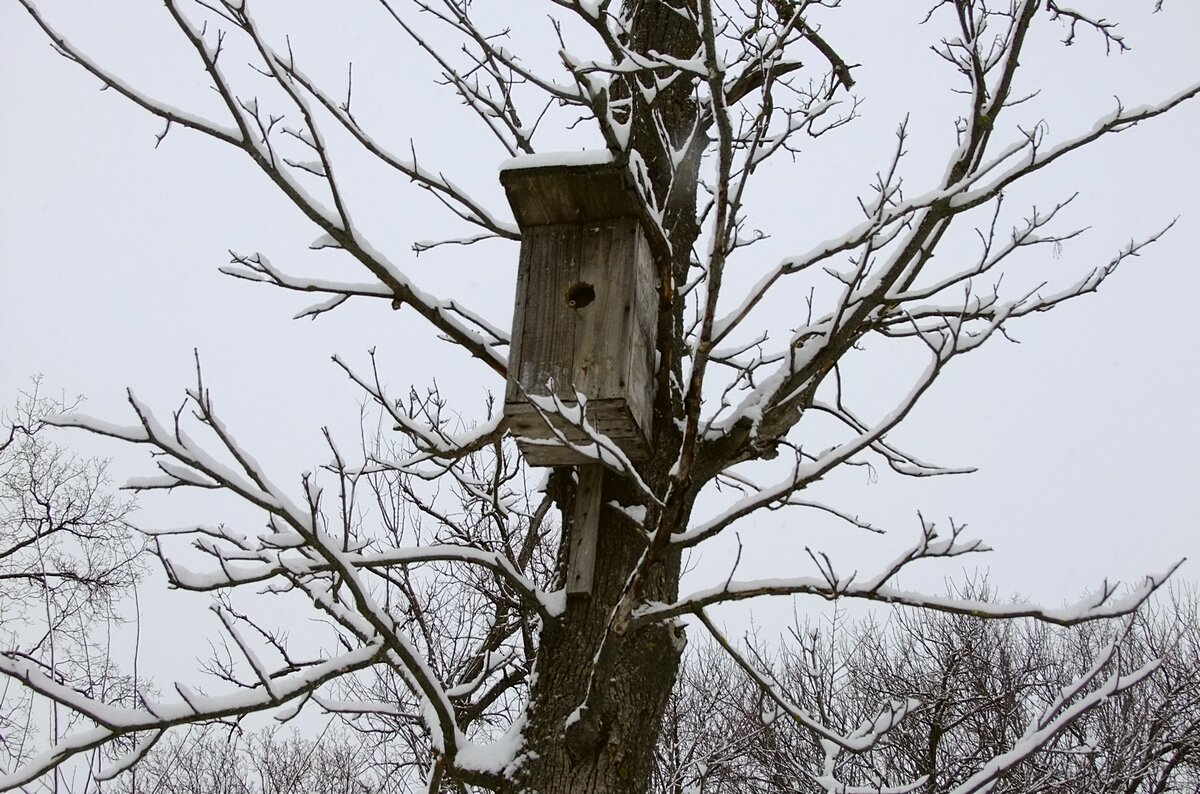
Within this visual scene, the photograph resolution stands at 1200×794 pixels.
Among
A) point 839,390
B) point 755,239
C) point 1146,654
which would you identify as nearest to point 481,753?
point 839,390

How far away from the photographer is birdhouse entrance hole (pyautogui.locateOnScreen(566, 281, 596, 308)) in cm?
317

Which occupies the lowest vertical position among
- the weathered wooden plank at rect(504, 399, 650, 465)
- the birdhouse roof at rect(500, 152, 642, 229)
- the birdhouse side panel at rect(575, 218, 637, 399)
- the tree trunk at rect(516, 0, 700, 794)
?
the tree trunk at rect(516, 0, 700, 794)

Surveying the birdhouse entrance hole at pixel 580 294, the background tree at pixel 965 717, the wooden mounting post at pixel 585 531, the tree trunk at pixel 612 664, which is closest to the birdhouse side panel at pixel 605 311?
the birdhouse entrance hole at pixel 580 294

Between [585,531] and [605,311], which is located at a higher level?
[605,311]

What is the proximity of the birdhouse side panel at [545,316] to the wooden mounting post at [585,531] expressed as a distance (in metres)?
0.27

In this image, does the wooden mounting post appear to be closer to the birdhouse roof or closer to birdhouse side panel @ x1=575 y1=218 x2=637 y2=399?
birdhouse side panel @ x1=575 y1=218 x2=637 y2=399

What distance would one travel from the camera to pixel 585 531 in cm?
294

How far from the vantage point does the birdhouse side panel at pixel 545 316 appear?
10.0 ft

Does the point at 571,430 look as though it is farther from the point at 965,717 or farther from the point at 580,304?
the point at 965,717

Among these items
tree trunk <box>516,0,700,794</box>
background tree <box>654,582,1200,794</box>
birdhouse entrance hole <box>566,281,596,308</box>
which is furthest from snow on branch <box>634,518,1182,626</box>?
background tree <box>654,582,1200,794</box>

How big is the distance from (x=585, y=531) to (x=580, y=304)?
73 centimetres

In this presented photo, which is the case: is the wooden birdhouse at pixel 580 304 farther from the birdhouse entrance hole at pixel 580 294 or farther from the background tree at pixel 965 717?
the background tree at pixel 965 717

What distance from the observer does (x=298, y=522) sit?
84.2 inches

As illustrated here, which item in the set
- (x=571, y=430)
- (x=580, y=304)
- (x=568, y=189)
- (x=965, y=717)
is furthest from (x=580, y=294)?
(x=965, y=717)
